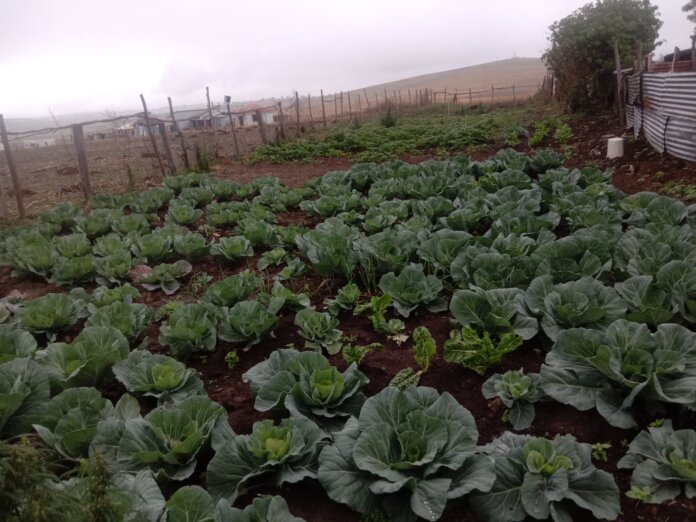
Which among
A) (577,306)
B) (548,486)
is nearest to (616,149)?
(577,306)

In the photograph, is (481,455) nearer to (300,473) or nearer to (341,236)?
(300,473)

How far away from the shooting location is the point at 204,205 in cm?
977

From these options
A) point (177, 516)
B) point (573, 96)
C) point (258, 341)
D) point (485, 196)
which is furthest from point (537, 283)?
point (573, 96)

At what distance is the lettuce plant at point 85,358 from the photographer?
333 cm

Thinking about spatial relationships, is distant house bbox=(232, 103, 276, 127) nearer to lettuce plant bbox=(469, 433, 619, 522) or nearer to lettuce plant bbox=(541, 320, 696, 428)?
lettuce plant bbox=(541, 320, 696, 428)

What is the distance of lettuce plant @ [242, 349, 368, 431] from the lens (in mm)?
2939

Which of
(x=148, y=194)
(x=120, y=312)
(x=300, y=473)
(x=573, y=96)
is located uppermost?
(x=573, y=96)

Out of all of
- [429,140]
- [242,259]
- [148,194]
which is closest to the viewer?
[242,259]

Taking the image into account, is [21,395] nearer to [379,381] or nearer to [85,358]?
[85,358]

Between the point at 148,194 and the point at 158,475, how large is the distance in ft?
25.7

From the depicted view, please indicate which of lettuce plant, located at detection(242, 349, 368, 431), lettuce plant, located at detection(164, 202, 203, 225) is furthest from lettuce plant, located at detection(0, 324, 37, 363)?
lettuce plant, located at detection(164, 202, 203, 225)

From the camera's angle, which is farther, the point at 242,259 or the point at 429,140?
the point at 429,140

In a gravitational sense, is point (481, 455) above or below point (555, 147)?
below

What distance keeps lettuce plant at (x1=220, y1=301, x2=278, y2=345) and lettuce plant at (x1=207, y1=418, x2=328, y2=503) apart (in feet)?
4.50
